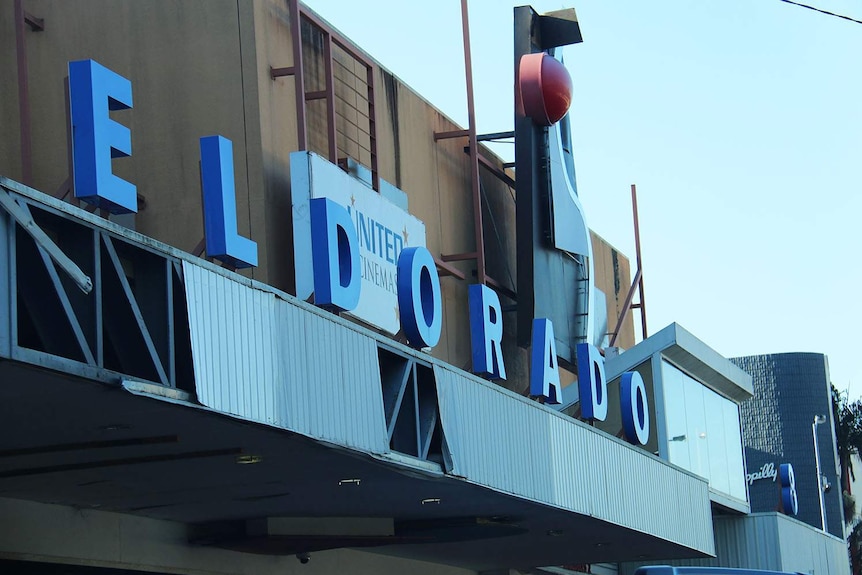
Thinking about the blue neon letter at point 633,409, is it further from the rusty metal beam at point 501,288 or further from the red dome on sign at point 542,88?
the red dome on sign at point 542,88

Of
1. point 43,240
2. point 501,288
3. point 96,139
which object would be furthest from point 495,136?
point 43,240

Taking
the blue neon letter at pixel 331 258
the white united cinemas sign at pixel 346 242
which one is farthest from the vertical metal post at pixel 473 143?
the blue neon letter at pixel 331 258

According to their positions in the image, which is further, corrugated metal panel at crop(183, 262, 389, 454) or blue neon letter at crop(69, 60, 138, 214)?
blue neon letter at crop(69, 60, 138, 214)

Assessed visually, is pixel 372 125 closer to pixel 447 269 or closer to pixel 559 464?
pixel 447 269

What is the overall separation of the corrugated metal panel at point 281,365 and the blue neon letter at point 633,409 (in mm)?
12400

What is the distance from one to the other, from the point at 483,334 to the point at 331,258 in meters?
4.66

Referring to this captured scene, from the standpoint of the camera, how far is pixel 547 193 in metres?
27.8

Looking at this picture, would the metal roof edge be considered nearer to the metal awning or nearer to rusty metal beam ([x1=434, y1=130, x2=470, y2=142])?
rusty metal beam ([x1=434, y1=130, x2=470, y2=142])

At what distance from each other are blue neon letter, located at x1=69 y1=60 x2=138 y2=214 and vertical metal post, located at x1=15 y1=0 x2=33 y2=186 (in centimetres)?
368

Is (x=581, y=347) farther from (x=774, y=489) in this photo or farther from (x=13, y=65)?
(x=774, y=489)

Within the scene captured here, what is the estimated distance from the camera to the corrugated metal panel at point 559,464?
56.0ft

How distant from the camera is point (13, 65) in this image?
70.6 feet

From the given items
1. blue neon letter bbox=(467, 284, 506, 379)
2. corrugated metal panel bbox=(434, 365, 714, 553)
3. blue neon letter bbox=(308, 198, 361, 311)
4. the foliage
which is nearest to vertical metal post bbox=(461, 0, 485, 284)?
blue neon letter bbox=(467, 284, 506, 379)

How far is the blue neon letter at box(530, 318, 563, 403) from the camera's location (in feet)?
79.4
